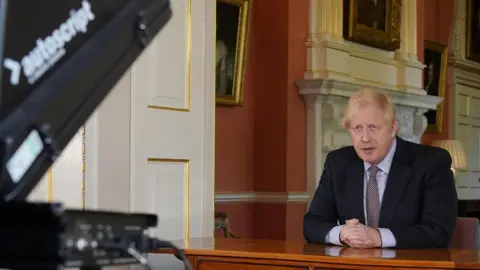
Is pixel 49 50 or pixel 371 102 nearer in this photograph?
pixel 49 50

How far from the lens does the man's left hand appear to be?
3375mm

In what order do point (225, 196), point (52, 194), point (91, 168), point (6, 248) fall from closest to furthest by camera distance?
point (6, 248), point (52, 194), point (91, 168), point (225, 196)

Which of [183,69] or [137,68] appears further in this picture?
[183,69]

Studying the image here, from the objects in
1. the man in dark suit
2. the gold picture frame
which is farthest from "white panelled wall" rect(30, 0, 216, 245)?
the gold picture frame

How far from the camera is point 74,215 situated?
1.09 m

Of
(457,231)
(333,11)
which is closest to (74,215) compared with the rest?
(457,231)

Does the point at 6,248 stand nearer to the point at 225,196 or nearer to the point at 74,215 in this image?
the point at 74,215

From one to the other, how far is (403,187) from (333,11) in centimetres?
314

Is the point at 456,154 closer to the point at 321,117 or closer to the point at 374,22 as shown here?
the point at 374,22

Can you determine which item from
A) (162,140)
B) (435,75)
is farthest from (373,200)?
(435,75)

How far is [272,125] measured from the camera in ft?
20.3

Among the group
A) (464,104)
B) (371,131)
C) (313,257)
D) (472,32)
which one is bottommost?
(313,257)

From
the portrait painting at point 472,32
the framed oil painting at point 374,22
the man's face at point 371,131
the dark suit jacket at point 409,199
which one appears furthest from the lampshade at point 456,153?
the man's face at point 371,131

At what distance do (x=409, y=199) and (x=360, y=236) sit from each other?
14.7 inches
